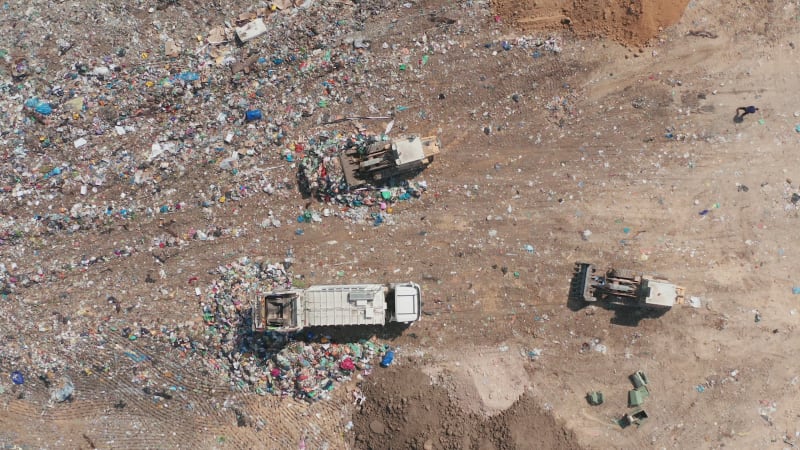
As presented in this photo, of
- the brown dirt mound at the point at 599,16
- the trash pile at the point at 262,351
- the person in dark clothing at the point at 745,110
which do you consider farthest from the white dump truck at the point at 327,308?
the person in dark clothing at the point at 745,110

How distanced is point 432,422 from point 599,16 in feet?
26.4

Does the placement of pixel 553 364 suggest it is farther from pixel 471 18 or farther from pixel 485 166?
pixel 471 18

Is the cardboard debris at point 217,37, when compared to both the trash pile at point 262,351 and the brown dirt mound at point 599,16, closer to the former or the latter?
the trash pile at point 262,351

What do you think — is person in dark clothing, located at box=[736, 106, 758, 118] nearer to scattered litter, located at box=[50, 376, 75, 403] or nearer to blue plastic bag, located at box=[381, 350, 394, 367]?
blue plastic bag, located at box=[381, 350, 394, 367]

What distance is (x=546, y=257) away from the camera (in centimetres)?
853

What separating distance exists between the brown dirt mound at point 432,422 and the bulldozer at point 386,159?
3.57 m

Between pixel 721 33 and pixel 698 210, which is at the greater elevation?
pixel 721 33

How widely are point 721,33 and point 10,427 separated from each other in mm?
15121

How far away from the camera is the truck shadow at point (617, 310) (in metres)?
8.50

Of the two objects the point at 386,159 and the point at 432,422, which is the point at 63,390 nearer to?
the point at 432,422

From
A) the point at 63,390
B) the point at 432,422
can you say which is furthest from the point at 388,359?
the point at 63,390

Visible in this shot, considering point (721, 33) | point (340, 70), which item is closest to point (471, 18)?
point (340, 70)

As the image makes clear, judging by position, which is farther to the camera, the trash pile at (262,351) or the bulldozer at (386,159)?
the trash pile at (262,351)

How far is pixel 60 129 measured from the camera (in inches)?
344
